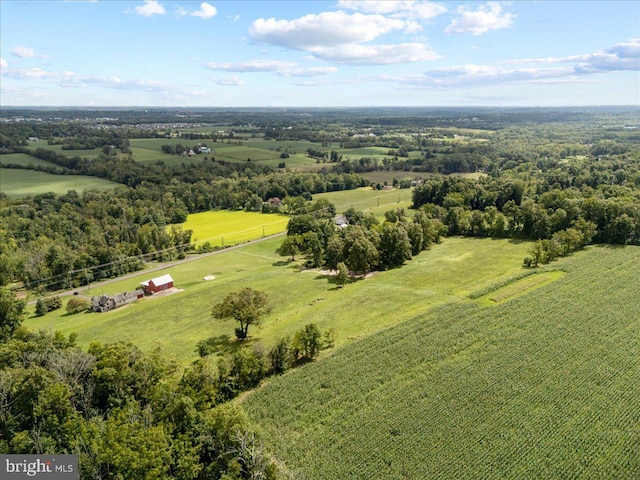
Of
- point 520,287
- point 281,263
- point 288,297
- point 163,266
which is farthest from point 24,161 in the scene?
point 520,287

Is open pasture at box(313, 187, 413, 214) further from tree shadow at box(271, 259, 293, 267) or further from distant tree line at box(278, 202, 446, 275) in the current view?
tree shadow at box(271, 259, 293, 267)

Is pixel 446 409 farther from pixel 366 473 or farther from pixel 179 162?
pixel 179 162

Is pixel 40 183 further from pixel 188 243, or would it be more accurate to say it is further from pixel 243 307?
pixel 243 307

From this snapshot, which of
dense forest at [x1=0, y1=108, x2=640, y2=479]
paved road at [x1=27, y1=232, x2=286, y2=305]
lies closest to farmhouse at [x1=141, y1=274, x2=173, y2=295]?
paved road at [x1=27, y1=232, x2=286, y2=305]

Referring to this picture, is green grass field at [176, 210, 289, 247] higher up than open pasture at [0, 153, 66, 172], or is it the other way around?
open pasture at [0, 153, 66, 172]

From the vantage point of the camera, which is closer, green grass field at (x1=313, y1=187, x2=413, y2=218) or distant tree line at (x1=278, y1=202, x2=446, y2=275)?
distant tree line at (x1=278, y1=202, x2=446, y2=275)

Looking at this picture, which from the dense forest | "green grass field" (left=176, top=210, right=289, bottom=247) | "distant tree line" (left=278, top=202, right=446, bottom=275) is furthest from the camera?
"green grass field" (left=176, top=210, right=289, bottom=247)

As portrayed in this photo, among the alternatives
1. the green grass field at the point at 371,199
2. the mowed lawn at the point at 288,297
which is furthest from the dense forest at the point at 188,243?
the green grass field at the point at 371,199
